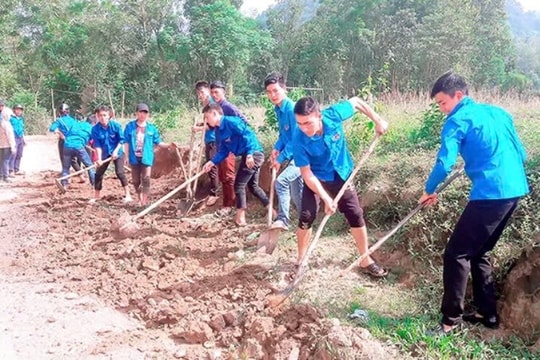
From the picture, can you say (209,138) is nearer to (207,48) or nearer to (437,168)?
(437,168)

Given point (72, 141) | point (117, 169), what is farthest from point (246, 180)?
point (72, 141)

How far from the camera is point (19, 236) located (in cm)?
602

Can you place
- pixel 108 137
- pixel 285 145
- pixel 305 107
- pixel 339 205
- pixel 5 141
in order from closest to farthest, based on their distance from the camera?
pixel 305 107 < pixel 339 205 < pixel 285 145 < pixel 108 137 < pixel 5 141

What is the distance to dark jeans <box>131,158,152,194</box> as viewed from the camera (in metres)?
6.77

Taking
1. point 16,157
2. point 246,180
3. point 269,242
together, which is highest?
point 246,180

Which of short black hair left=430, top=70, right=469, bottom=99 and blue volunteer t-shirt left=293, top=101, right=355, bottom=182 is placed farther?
blue volunteer t-shirt left=293, top=101, right=355, bottom=182

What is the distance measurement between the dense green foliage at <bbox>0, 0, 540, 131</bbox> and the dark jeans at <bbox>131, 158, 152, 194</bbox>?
15969 mm

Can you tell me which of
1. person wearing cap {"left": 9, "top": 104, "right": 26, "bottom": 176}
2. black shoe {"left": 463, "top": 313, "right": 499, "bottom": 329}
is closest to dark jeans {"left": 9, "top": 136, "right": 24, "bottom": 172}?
person wearing cap {"left": 9, "top": 104, "right": 26, "bottom": 176}

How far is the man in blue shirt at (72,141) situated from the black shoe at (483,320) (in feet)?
23.4

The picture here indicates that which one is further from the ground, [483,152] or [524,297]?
[483,152]

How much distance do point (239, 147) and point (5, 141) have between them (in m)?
6.56

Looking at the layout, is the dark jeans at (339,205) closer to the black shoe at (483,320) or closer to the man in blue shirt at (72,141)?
the black shoe at (483,320)

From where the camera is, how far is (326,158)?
369 centimetres

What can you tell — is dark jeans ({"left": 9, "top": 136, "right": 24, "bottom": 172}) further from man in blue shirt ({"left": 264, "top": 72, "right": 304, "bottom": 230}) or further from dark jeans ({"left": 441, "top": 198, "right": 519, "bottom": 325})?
dark jeans ({"left": 441, "top": 198, "right": 519, "bottom": 325})
